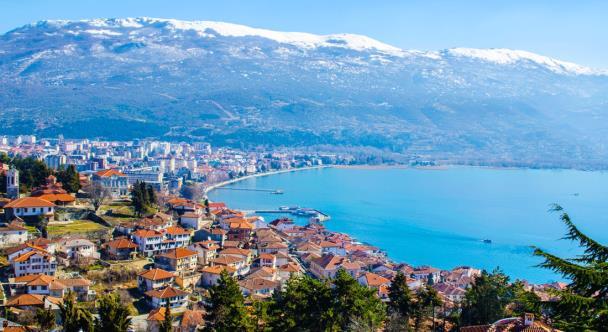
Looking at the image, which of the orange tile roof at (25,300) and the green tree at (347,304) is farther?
the orange tile roof at (25,300)

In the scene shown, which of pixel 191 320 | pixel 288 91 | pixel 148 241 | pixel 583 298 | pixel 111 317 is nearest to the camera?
pixel 583 298

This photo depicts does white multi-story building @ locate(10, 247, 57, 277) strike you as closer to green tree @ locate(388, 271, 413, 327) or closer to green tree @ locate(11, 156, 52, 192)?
green tree @ locate(11, 156, 52, 192)

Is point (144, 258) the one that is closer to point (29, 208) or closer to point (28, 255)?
point (29, 208)

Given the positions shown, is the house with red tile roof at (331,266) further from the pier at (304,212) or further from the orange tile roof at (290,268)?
the pier at (304,212)

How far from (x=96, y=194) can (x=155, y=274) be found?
6262 mm

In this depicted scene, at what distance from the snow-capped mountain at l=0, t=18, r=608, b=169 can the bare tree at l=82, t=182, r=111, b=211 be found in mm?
78573

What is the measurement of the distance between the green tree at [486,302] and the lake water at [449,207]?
45.5 ft

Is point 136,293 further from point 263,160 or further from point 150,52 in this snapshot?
point 150,52

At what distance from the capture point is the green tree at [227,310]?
811cm

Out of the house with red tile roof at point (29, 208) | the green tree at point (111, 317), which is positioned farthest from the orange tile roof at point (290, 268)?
the green tree at point (111, 317)

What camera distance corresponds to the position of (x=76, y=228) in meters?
17.2

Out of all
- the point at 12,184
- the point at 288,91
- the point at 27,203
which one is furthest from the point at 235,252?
the point at 288,91

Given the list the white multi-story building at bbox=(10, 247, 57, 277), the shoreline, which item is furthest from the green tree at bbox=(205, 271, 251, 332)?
the shoreline

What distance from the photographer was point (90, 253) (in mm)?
15859
